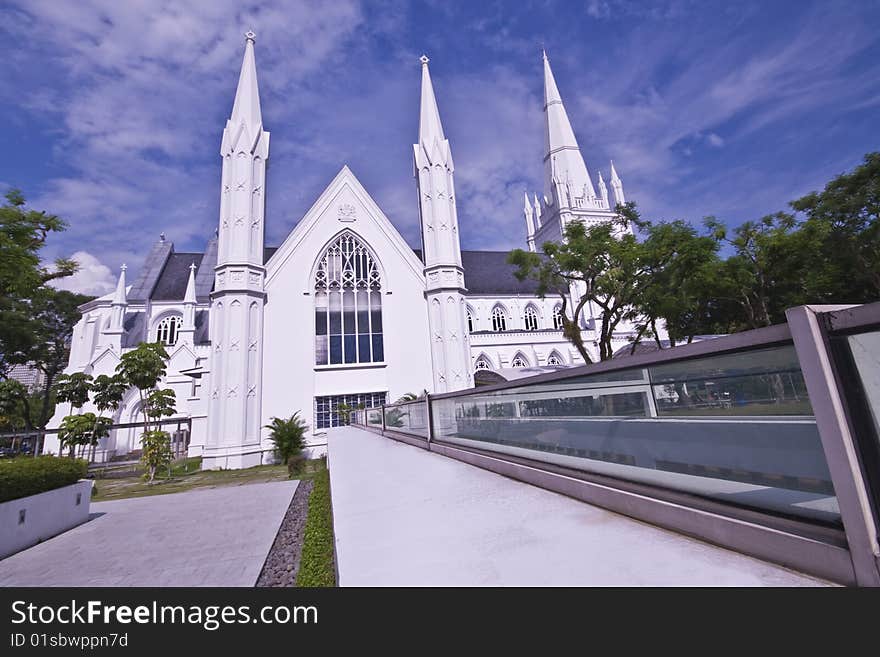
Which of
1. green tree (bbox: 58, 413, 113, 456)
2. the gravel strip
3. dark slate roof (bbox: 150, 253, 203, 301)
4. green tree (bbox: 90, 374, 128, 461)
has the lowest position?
the gravel strip

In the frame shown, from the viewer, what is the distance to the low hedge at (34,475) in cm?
807

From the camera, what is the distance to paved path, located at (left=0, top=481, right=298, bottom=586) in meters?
5.93

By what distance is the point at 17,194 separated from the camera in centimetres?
1627

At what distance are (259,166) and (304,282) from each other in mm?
7350

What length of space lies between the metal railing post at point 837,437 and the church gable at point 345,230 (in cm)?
2355

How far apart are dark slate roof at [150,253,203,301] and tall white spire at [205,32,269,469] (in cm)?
2290

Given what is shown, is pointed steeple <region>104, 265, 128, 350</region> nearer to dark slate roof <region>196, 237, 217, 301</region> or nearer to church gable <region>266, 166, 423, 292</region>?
dark slate roof <region>196, 237, 217, 301</region>

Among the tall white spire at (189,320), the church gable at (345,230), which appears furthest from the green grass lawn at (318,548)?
the tall white spire at (189,320)

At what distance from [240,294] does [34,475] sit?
42.9 feet

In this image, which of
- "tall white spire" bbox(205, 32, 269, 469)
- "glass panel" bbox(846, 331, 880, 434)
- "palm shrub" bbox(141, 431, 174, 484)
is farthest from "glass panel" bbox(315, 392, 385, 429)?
"glass panel" bbox(846, 331, 880, 434)
